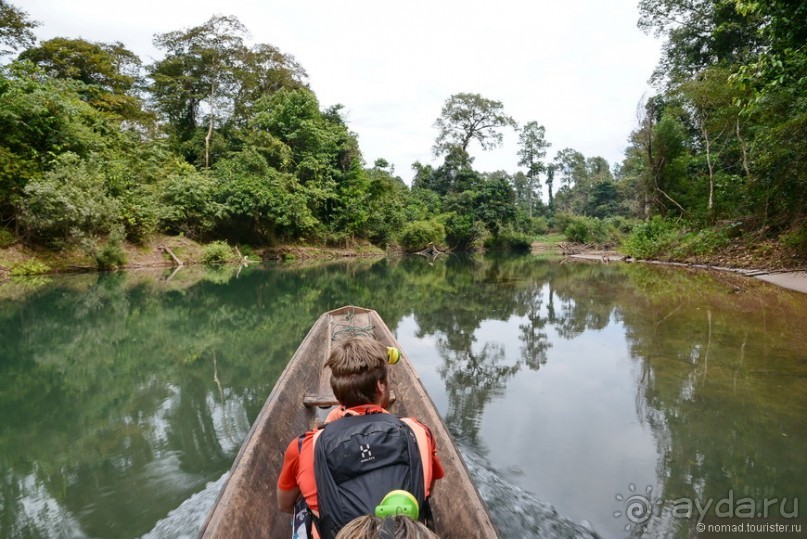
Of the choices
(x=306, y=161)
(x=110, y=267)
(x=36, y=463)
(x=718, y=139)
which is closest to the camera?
(x=36, y=463)

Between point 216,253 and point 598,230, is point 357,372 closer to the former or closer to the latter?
point 216,253

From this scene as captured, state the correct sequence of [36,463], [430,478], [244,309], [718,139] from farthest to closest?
[718,139], [244,309], [36,463], [430,478]

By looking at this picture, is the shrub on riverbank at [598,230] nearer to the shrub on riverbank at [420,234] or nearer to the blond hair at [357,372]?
the shrub on riverbank at [420,234]

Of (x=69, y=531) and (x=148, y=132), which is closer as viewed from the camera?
(x=69, y=531)

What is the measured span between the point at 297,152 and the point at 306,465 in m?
25.1

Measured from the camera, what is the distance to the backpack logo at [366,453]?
127 centimetres

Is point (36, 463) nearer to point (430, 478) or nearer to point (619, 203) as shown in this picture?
point (430, 478)

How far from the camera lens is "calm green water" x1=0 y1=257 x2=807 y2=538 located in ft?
8.33

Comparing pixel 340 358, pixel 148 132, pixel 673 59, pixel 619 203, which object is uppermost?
pixel 673 59

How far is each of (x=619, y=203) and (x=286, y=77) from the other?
105ft

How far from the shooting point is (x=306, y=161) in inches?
947

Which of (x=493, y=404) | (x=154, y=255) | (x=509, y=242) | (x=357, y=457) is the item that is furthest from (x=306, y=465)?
(x=509, y=242)

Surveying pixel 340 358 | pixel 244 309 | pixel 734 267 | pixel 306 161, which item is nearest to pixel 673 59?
pixel 734 267

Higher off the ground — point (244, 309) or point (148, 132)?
point (148, 132)
